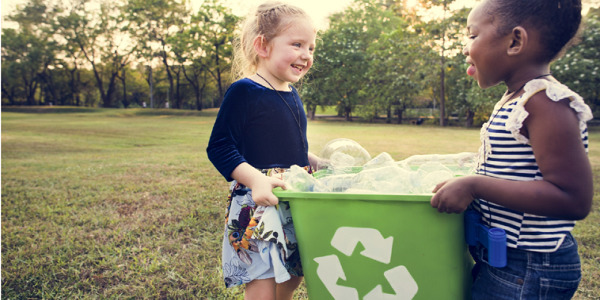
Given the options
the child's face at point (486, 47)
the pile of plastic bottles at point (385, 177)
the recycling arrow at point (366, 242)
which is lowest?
the recycling arrow at point (366, 242)

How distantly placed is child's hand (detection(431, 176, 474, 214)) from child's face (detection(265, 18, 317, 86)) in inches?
32.4

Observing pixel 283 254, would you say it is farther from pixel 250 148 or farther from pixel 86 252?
pixel 86 252

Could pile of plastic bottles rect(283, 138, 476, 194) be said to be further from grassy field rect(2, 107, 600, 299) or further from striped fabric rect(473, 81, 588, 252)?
grassy field rect(2, 107, 600, 299)

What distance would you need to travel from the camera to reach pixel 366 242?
3.83 feet

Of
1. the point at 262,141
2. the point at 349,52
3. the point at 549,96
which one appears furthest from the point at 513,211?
the point at 349,52

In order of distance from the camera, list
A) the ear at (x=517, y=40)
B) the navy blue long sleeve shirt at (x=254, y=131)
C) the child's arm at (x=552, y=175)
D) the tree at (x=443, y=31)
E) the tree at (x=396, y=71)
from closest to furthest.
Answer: the child's arm at (x=552, y=175) → the ear at (x=517, y=40) → the navy blue long sleeve shirt at (x=254, y=131) → the tree at (x=443, y=31) → the tree at (x=396, y=71)

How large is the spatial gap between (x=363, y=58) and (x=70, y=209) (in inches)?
847

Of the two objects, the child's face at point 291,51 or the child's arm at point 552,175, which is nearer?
the child's arm at point 552,175

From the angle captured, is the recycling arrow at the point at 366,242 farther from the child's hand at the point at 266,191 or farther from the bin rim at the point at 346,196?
the child's hand at the point at 266,191

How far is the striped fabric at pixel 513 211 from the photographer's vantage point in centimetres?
108

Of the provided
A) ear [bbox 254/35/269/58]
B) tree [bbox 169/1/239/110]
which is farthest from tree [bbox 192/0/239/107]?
ear [bbox 254/35/269/58]

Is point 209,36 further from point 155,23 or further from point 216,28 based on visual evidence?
point 155,23

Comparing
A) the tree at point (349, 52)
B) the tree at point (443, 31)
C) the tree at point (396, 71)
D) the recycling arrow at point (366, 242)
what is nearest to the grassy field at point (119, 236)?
the recycling arrow at point (366, 242)

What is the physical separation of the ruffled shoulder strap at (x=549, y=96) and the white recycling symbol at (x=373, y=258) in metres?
0.43
